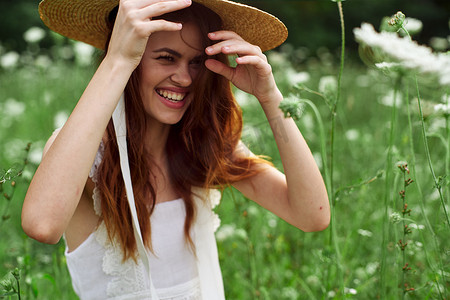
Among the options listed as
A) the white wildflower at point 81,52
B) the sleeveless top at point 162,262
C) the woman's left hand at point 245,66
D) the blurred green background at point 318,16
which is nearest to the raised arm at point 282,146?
the woman's left hand at point 245,66

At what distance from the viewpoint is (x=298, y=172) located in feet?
4.08

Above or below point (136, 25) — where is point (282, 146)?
below

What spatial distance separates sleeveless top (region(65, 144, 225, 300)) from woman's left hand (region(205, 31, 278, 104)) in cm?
42

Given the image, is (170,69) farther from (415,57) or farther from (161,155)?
(415,57)

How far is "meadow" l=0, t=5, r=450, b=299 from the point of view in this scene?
3.53ft

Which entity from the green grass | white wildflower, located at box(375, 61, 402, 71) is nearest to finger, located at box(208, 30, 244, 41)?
the green grass

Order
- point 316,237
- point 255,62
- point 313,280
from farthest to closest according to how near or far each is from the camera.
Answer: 1. point 316,237
2. point 313,280
3. point 255,62

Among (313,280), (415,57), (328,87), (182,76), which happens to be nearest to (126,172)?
→ (182,76)

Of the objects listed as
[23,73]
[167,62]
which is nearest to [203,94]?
[167,62]

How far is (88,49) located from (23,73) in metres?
2.51

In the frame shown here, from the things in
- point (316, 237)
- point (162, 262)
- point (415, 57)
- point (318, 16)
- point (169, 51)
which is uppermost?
point (415, 57)

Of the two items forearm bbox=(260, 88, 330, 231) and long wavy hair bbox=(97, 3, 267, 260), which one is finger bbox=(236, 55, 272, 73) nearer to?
forearm bbox=(260, 88, 330, 231)

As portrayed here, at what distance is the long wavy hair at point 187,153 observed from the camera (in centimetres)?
127

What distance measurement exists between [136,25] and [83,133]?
24 centimetres
